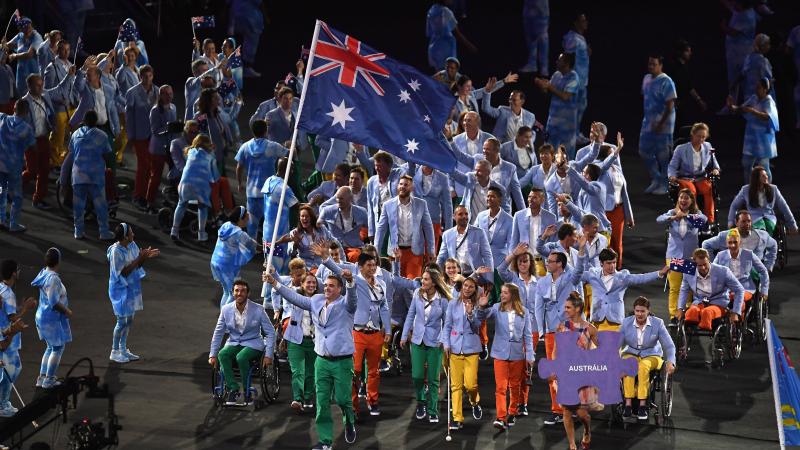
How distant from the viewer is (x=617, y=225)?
2408 centimetres

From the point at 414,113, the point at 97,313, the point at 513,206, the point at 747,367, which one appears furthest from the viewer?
the point at 513,206

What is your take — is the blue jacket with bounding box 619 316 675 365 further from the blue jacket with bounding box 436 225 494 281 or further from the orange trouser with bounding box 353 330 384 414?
the orange trouser with bounding box 353 330 384 414

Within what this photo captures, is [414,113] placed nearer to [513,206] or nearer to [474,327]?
[474,327]

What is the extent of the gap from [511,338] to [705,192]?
720cm

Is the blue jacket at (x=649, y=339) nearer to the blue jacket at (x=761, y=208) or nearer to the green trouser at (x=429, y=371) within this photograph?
the green trouser at (x=429, y=371)

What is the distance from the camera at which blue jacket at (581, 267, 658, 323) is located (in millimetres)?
20141

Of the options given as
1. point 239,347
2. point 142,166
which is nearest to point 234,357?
point 239,347

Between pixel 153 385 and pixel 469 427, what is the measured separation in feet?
12.4

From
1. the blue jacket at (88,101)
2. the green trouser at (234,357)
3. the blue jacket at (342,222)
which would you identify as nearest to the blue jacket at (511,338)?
the green trouser at (234,357)

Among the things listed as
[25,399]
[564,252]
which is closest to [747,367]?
[564,252]

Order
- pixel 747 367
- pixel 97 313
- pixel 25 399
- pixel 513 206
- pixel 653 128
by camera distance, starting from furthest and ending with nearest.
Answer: pixel 653 128 → pixel 513 206 → pixel 97 313 → pixel 747 367 → pixel 25 399

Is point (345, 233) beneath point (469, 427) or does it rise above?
above

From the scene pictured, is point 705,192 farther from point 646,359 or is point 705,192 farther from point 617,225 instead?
point 646,359

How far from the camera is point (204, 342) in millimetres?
21375
